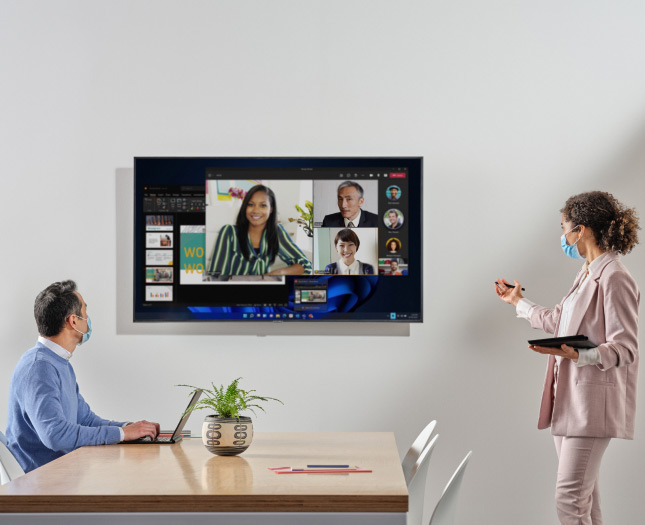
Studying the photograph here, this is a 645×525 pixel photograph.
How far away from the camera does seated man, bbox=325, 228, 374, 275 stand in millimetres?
3648

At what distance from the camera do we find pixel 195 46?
12.5ft

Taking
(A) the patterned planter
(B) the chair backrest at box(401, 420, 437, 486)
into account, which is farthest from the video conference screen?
(A) the patterned planter

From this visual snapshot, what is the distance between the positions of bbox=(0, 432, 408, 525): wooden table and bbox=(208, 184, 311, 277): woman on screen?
4.87ft

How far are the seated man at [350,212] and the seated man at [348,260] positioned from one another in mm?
56

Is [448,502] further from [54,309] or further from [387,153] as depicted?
[387,153]

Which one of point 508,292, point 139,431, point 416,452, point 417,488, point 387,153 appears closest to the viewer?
point 417,488

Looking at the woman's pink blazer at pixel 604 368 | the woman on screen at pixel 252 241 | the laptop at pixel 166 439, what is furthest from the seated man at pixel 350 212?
the laptop at pixel 166 439

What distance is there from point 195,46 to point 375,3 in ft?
3.05

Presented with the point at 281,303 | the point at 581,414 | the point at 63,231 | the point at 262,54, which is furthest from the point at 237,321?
the point at 581,414

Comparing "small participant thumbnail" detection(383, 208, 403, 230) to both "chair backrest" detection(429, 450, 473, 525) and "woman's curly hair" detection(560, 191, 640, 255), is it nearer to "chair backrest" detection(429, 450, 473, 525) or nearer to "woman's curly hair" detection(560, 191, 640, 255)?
"woman's curly hair" detection(560, 191, 640, 255)

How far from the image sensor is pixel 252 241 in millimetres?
3680

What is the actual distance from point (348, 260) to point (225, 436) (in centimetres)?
142

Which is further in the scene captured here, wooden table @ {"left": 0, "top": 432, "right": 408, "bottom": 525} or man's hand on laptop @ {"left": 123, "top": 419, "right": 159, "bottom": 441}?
man's hand on laptop @ {"left": 123, "top": 419, "right": 159, "bottom": 441}

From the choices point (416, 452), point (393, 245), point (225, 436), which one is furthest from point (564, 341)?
point (225, 436)
